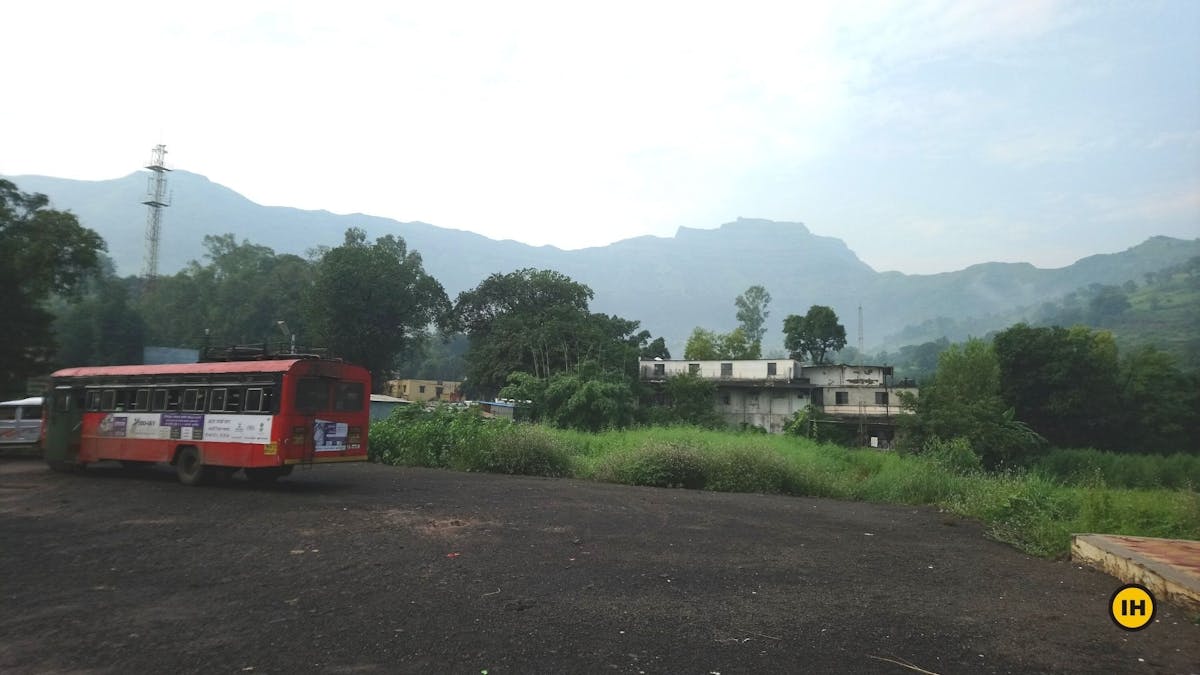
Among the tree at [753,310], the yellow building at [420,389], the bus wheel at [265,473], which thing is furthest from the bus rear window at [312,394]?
the tree at [753,310]

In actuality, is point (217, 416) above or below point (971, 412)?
above

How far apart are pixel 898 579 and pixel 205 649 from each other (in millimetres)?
6451

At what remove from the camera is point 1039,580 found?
7.23m

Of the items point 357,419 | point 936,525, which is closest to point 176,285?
point 357,419

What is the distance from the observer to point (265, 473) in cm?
1468

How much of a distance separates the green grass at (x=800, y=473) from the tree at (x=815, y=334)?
40673 millimetres

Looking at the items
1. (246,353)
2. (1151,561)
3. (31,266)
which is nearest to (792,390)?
(246,353)

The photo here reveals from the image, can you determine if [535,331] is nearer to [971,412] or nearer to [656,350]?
[656,350]

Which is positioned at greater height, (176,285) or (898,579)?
(176,285)

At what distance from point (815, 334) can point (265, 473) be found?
57.4 metres

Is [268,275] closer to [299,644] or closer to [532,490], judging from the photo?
[532,490]

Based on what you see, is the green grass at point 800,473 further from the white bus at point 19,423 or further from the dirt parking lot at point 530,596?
the white bus at point 19,423

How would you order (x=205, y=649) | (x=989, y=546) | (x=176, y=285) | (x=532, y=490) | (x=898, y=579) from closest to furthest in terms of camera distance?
(x=205, y=649), (x=898, y=579), (x=989, y=546), (x=532, y=490), (x=176, y=285)

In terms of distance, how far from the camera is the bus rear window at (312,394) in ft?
43.1
